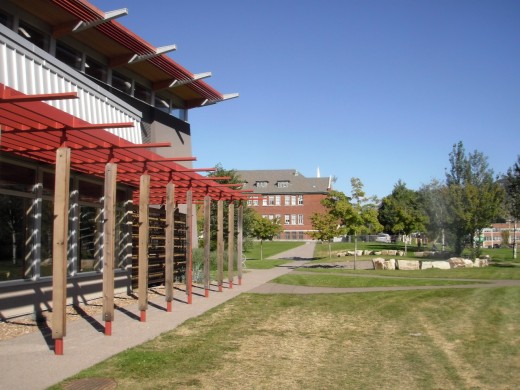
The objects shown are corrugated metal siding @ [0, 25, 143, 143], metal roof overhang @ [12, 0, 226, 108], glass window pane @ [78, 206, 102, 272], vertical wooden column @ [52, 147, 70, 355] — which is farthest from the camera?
metal roof overhang @ [12, 0, 226, 108]

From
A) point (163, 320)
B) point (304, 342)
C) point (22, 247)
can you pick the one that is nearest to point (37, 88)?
point (22, 247)

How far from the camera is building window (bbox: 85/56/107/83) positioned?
55.6 feet

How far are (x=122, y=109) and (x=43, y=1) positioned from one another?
3.32 meters

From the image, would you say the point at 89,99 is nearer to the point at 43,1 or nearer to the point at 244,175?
the point at 43,1

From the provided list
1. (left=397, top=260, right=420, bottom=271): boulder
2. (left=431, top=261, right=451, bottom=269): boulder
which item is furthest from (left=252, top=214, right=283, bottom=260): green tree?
(left=431, top=261, right=451, bottom=269): boulder

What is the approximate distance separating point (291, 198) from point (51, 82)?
248 ft

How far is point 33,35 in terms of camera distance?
47.8 feet

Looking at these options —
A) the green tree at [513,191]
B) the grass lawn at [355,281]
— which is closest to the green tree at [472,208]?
the green tree at [513,191]

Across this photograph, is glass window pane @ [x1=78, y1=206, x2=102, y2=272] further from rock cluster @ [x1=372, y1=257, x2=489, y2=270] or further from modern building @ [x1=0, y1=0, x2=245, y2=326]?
rock cluster @ [x1=372, y1=257, x2=489, y2=270]

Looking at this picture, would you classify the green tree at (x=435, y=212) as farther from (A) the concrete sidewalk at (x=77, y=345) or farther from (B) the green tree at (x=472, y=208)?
(A) the concrete sidewalk at (x=77, y=345)

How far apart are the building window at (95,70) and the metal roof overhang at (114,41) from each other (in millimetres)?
412

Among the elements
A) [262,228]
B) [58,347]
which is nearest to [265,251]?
[262,228]

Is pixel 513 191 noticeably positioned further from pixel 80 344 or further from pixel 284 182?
pixel 284 182

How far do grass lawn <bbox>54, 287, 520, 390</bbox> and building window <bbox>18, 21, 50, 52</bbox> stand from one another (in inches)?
340
